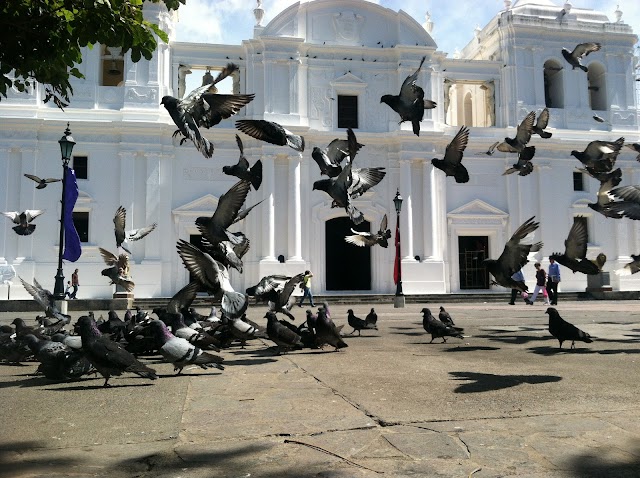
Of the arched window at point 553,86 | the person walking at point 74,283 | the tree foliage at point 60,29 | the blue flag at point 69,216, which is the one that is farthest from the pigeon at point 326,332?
the arched window at point 553,86

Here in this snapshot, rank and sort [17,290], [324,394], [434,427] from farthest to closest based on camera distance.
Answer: [17,290]
[324,394]
[434,427]

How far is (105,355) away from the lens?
5.06m

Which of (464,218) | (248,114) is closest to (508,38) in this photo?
(464,218)

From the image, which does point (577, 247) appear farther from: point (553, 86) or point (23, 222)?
point (553, 86)

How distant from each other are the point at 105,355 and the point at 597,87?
29.1 m

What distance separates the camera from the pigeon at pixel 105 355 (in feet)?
16.6

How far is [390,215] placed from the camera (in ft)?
84.1

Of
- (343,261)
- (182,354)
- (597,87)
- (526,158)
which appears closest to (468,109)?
(597,87)

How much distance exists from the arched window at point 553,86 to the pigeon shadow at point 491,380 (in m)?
25.1

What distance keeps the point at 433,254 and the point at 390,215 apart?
2.52 metres

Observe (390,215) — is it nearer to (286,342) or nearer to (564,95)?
(564,95)

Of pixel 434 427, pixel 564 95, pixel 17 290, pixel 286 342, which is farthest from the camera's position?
pixel 564 95

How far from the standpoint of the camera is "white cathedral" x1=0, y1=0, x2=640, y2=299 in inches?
927

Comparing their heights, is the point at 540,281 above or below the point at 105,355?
above
